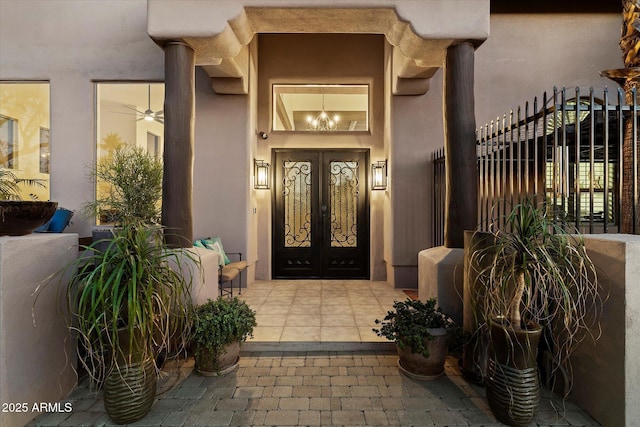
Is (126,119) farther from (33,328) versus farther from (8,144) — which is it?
(33,328)

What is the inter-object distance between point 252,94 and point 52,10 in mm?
2926

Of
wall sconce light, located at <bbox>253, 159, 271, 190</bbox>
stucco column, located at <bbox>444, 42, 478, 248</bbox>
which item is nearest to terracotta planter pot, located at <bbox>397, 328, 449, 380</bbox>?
stucco column, located at <bbox>444, 42, 478, 248</bbox>

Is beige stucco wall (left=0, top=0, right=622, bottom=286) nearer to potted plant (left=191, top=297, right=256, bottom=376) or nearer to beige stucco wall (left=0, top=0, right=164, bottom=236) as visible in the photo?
beige stucco wall (left=0, top=0, right=164, bottom=236)

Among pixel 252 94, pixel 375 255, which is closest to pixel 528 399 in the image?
pixel 375 255

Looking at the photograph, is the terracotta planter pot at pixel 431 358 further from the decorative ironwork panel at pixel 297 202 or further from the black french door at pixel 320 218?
the decorative ironwork panel at pixel 297 202

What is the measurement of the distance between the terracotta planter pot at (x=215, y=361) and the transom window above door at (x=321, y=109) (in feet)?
12.8

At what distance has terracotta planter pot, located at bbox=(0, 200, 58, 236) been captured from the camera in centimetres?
200

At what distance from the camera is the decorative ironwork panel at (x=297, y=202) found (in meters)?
5.61

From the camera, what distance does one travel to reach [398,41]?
3260 mm

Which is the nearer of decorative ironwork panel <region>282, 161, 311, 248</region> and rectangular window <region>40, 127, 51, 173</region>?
rectangular window <region>40, 127, 51, 173</region>

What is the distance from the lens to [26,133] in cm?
477

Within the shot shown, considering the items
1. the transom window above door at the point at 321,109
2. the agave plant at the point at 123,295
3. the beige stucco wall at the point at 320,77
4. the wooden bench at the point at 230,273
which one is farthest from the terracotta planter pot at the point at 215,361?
the transom window above door at the point at 321,109

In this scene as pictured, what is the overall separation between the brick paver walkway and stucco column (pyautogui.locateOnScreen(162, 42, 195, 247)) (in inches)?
48.6

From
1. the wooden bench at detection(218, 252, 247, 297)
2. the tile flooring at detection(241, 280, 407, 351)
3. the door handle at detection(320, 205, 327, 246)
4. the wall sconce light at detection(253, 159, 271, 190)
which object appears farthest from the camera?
the door handle at detection(320, 205, 327, 246)
